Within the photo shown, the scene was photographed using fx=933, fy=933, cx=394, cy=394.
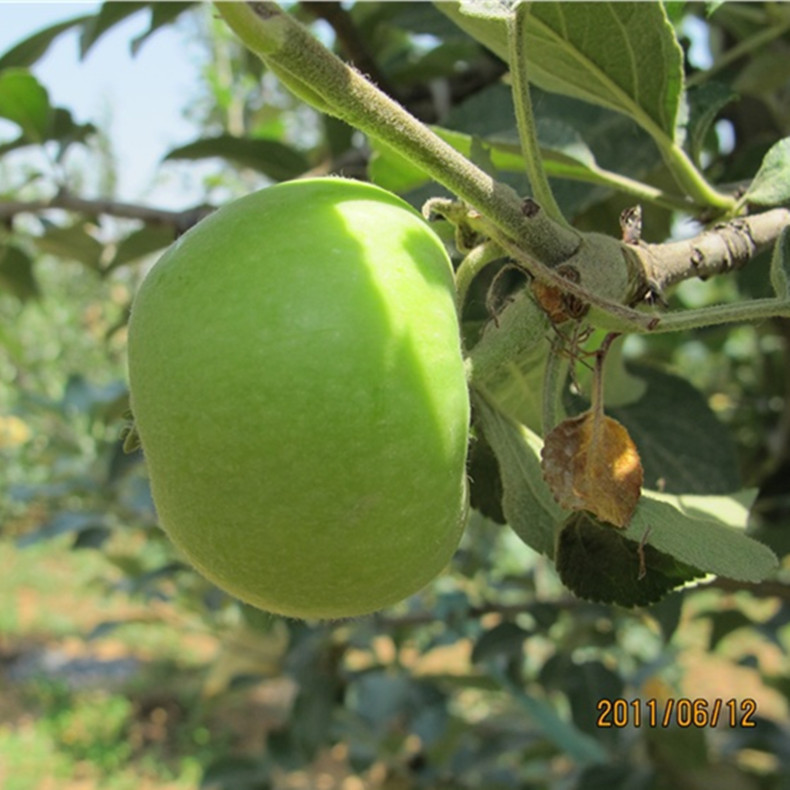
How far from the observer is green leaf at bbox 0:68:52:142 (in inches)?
46.4

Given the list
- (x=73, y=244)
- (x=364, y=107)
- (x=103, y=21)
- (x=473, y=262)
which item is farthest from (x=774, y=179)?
(x=73, y=244)

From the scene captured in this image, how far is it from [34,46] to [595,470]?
3.98 ft

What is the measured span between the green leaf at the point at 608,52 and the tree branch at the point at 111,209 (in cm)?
43

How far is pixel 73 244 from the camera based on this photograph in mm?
1415

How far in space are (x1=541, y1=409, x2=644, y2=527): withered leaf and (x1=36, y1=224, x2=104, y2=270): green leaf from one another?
102cm

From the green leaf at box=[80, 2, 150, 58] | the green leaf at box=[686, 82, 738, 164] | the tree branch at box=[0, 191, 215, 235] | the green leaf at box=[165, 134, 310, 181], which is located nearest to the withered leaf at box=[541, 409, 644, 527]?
the green leaf at box=[686, 82, 738, 164]

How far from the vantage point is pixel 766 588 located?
1.11 meters

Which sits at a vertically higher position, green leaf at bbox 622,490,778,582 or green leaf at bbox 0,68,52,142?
green leaf at bbox 0,68,52,142

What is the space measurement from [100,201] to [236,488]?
0.88 metres

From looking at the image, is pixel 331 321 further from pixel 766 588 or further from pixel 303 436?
pixel 766 588

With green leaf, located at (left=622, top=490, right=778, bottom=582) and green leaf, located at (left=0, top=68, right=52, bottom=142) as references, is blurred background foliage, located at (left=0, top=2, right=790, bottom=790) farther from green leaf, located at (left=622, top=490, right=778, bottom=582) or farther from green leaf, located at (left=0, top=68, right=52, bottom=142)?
green leaf, located at (left=622, top=490, right=778, bottom=582)

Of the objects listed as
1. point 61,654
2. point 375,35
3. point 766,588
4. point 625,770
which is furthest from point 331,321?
point 61,654

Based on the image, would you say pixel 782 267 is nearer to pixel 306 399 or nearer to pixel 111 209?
pixel 306 399

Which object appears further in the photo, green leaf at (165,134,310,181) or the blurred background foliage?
green leaf at (165,134,310,181)
